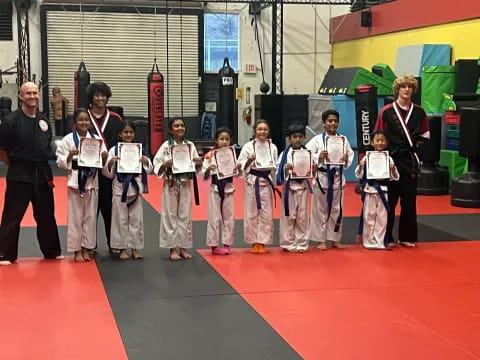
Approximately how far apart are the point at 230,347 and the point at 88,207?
241cm

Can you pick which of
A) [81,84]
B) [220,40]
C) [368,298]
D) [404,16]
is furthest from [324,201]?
[220,40]

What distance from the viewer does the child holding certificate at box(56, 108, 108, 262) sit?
5609 mm

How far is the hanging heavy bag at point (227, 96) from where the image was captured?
14242 millimetres

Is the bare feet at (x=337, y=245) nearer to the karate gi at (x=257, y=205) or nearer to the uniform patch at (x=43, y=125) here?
the karate gi at (x=257, y=205)

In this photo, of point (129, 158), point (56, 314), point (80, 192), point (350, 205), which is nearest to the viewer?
point (56, 314)

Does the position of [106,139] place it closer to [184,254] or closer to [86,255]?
[86,255]

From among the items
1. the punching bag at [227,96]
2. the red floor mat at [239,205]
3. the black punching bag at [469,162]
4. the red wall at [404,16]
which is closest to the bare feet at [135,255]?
the red floor mat at [239,205]

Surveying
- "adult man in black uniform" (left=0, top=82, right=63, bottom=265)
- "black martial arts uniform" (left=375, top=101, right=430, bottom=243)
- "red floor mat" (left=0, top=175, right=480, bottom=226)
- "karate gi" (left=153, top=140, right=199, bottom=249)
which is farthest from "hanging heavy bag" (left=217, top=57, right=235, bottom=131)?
"adult man in black uniform" (left=0, top=82, right=63, bottom=265)

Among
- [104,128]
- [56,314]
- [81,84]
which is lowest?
[56,314]

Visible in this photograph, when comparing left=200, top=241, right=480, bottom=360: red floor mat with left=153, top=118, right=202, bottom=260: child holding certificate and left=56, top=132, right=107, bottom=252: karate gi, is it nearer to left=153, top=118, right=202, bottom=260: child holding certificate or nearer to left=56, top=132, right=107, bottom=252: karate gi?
left=153, top=118, right=202, bottom=260: child holding certificate

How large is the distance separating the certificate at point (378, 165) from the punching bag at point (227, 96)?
27.0ft

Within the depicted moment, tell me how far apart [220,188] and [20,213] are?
66.8 inches

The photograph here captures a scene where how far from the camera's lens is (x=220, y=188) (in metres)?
5.92

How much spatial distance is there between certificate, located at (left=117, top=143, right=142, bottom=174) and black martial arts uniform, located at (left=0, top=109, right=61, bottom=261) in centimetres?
58
